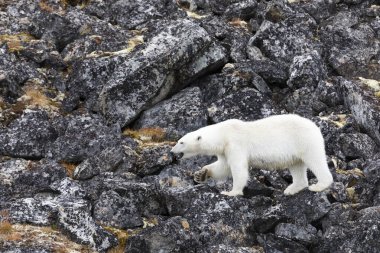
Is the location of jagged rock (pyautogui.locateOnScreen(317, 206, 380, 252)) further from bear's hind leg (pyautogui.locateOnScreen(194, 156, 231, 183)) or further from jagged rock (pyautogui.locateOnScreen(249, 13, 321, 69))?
jagged rock (pyautogui.locateOnScreen(249, 13, 321, 69))

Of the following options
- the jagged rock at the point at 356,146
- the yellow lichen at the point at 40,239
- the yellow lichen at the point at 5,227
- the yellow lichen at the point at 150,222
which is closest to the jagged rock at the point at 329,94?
the jagged rock at the point at 356,146

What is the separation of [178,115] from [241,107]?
234 cm

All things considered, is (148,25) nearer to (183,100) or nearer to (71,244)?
(183,100)

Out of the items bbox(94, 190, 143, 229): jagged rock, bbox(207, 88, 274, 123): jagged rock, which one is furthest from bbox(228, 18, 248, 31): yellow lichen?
bbox(94, 190, 143, 229): jagged rock

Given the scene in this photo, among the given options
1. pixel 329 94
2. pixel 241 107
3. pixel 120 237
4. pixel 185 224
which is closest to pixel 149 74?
pixel 241 107

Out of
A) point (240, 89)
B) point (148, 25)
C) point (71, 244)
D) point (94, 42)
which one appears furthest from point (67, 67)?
point (71, 244)

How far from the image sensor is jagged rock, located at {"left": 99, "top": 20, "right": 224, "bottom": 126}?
Answer: 2578cm

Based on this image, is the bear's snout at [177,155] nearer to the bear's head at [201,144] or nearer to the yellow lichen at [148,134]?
the bear's head at [201,144]

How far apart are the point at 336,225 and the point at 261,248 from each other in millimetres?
1937

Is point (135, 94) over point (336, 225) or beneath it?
beneath

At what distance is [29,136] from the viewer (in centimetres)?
2341

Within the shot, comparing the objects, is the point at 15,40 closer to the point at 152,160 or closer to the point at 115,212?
the point at 152,160

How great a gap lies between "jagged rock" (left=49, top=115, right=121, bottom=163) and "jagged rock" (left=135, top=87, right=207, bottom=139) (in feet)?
8.19

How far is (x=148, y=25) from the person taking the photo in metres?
32.9
